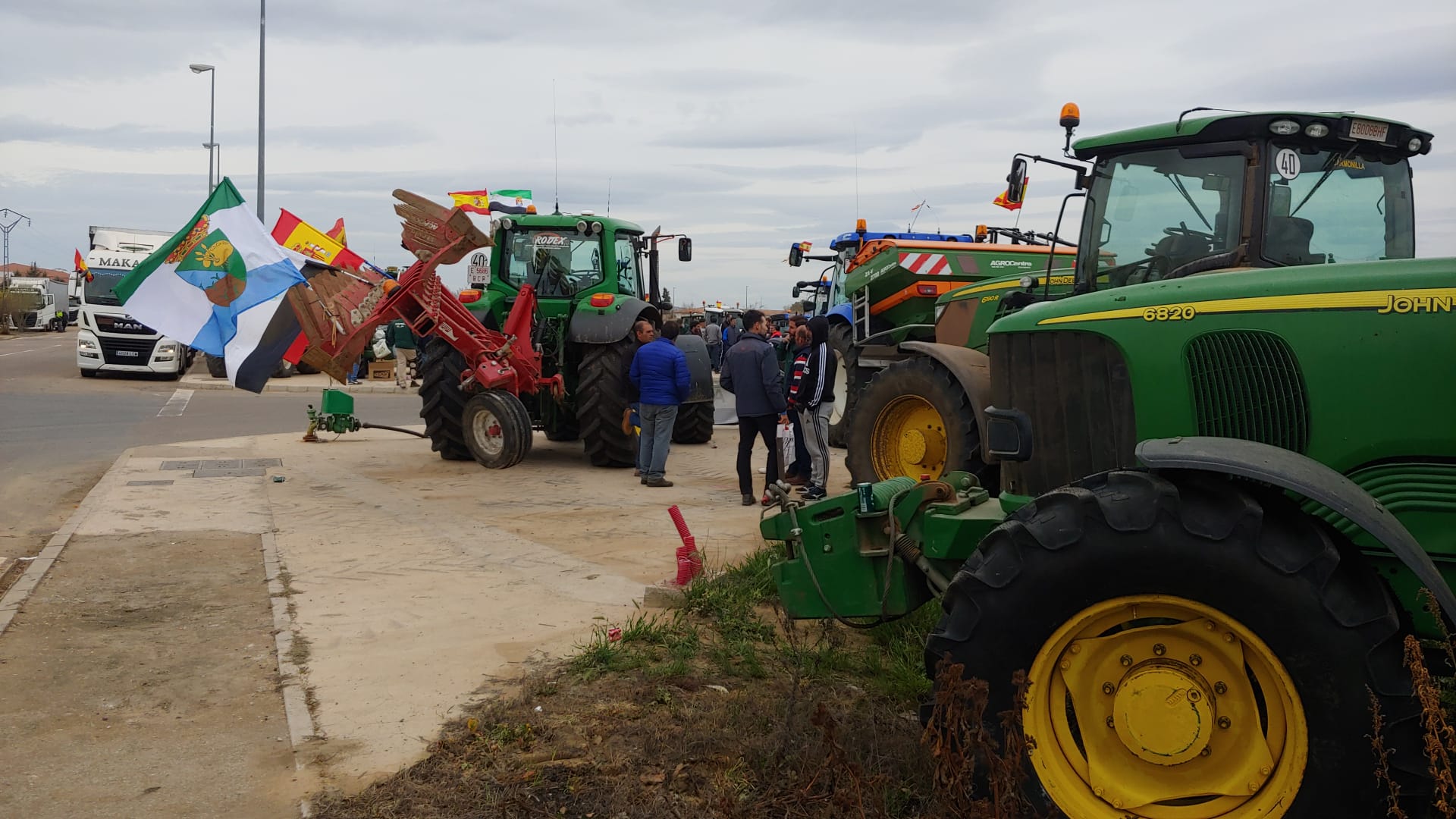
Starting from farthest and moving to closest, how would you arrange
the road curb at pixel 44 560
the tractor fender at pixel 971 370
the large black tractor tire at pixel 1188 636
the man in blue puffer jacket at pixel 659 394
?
the man in blue puffer jacket at pixel 659 394 < the tractor fender at pixel 971 370 < the road curb at pixel 44 560 < the large black tractor tire at pixel 1188 636

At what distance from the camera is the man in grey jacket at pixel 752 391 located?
34.1 feet

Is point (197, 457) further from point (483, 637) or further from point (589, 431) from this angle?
point (483, 637)

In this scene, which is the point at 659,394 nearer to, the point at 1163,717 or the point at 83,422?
the point at 1163,717

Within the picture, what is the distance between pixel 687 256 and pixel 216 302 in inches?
217

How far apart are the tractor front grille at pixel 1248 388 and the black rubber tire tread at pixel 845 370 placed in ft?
28.2

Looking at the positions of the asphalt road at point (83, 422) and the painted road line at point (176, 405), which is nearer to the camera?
the asphalt road at point (83, 422)

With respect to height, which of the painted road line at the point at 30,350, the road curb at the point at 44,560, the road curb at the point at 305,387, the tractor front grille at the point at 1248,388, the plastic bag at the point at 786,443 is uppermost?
the tractor front grille at the point at 1248,388

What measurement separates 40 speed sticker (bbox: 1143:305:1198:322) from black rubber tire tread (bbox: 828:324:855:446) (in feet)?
27.8

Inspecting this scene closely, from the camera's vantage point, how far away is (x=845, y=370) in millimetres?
13477

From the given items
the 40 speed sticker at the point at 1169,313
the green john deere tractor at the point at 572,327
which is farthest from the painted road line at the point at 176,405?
the 40 speed sticker at the point at 1169,313

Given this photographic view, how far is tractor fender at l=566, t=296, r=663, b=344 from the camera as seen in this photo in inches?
480

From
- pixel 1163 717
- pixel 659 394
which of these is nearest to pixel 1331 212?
pixel 1163 717

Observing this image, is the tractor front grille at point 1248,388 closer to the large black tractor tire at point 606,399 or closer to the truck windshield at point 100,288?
the large black tractor tire at point 606,399

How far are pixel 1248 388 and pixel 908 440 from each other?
5.34 m
